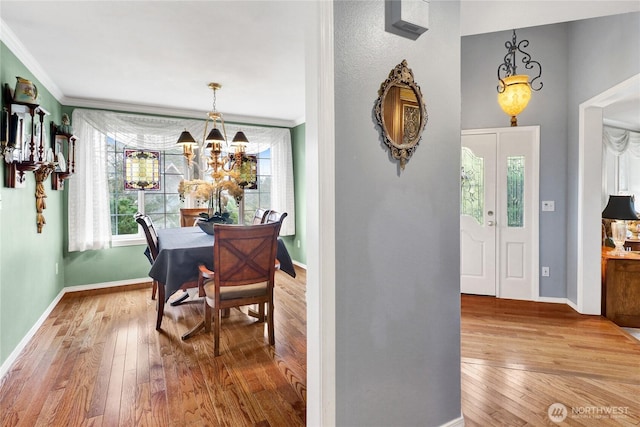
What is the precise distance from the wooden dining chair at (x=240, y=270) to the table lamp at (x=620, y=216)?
11.3 ft

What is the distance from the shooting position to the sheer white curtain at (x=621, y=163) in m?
6.07

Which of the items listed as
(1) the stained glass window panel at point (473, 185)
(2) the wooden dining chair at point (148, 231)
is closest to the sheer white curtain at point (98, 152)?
(2) the wooden dining chair at point (148, 231)

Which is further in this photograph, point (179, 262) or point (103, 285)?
point (103, 285)

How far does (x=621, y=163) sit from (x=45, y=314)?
894cm

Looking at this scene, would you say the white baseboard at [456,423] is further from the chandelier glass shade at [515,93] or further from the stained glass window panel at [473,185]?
the stained glass window panel at [473,185]

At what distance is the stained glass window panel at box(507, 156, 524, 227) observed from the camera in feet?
12.9

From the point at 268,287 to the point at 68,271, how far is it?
3.05 m

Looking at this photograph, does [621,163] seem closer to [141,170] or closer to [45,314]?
[141,170]

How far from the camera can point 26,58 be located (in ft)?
9.41

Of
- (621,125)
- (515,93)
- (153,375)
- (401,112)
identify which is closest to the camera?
(401,112)

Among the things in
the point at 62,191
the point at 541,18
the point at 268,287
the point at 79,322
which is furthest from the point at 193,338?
the point at 541,18

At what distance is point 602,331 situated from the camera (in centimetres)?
303

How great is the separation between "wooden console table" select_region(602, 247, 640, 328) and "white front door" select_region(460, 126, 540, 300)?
647 mm

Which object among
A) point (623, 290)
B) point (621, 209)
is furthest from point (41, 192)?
point (621, 209)
